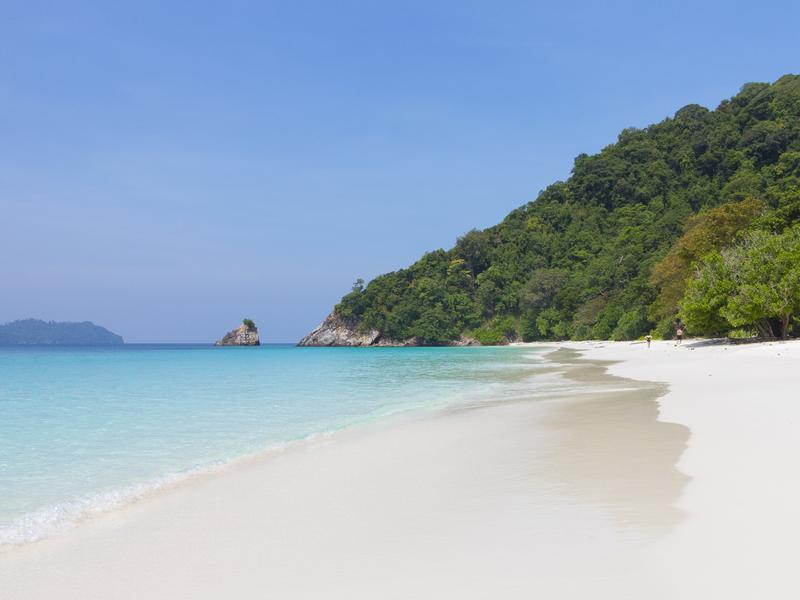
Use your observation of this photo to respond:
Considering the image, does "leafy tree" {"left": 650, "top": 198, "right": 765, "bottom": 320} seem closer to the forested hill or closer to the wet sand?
the forested hill

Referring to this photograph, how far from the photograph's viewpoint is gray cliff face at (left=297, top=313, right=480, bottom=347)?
130550 millimetres

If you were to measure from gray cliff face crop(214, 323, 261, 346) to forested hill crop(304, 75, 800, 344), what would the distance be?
3921 cm

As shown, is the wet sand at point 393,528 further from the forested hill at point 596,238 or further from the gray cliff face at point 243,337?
the gray cliff face at point 243,337

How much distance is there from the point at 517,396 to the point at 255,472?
33.8 feet

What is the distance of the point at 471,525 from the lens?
486cm

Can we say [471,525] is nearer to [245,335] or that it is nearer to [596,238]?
[596,238]

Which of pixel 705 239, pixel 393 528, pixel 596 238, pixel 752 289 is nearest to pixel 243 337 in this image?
pixel 596 238

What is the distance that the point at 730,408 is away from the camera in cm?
1051

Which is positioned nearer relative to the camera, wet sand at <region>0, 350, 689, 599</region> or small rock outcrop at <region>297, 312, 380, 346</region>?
wet sand at <region>0, 350, 689, 599</region>

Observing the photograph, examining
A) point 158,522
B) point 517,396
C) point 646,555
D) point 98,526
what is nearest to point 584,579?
point 646,555

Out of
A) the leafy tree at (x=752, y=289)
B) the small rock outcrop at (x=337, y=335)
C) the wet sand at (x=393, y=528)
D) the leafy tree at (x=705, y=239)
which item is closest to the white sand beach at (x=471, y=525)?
the wet sand at (x=393, y=528)

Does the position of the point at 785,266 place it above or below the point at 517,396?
above

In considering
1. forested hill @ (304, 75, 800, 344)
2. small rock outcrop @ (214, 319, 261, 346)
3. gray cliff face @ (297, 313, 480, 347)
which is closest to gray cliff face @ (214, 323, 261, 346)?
small rock outcrop @ (214, 319, 261, 346)

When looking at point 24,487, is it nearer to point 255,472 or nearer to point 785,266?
point 255,472
